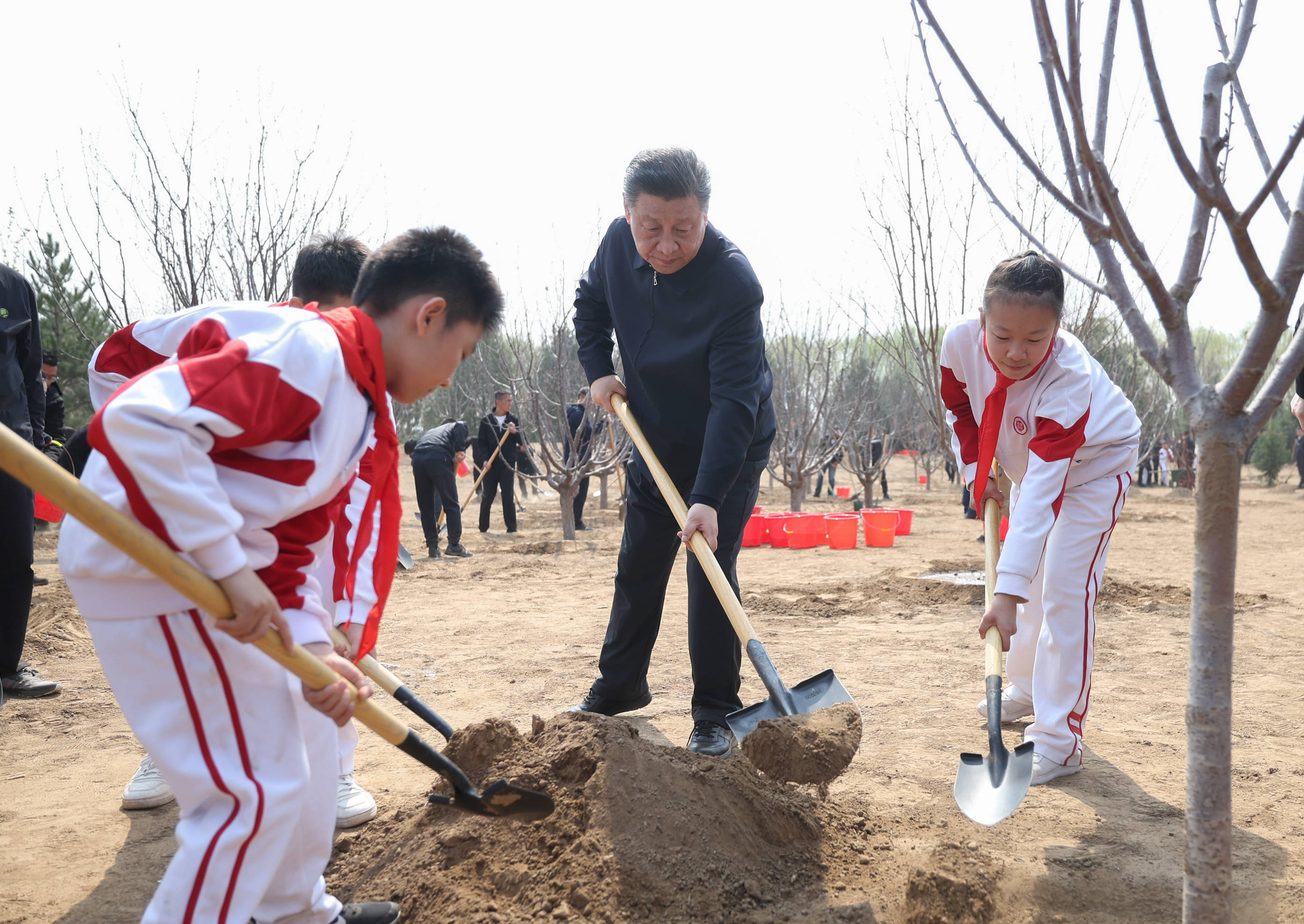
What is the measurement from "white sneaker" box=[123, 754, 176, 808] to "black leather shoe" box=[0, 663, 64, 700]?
5.05ft

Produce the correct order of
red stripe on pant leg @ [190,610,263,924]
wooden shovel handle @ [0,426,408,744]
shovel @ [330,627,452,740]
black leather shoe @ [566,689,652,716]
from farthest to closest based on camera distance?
black leather shoe @ [566,689,652,716]
shovel @ [330,627,452,740]
red stripe on pant leg @ [190,610,263,924]
wooden shovel handle @ [0,426,408,744]

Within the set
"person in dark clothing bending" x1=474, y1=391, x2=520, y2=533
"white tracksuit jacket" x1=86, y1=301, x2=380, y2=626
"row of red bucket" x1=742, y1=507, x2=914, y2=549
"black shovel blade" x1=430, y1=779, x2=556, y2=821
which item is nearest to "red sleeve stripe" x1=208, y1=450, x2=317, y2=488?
"white tracksuit jacket" x1=86, y1=301, x2=380, y2=626

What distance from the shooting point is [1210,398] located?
5.05 feet

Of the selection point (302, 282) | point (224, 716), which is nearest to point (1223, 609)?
point (224, 716)

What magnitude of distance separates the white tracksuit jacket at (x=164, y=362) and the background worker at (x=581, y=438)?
8.97 metres

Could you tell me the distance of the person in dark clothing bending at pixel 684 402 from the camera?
2.92 m

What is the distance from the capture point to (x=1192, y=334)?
5.06ft

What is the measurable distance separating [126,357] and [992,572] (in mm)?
2752

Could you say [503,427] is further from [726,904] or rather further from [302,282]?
[726,904]

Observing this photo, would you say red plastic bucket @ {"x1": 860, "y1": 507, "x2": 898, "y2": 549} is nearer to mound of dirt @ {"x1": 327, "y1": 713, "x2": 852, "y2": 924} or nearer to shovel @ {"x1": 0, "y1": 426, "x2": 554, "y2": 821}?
mound of dirt @ {"x1": 327, "y1": 713, "x2": 852, "y2": 924}

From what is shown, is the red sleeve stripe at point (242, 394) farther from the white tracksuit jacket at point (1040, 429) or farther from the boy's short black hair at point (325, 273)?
the white tracksuit jacket at point (1040, 429)

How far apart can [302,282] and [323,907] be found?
1887 millimetres

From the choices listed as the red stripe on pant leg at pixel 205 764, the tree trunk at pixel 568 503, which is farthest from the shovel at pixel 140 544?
the tree trunk at pixel 568 503

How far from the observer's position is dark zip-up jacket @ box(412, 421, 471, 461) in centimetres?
1017
